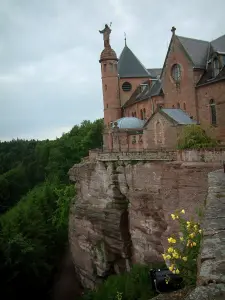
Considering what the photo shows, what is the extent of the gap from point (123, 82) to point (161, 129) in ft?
56.0

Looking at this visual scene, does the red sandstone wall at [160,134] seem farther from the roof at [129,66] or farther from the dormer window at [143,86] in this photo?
the roof at [129,66]

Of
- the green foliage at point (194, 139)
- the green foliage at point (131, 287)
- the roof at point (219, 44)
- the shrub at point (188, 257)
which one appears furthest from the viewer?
the roof at point (219, 44)

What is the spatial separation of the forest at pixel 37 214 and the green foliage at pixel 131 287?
27.5 feet

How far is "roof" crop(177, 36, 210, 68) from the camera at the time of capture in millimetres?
31311

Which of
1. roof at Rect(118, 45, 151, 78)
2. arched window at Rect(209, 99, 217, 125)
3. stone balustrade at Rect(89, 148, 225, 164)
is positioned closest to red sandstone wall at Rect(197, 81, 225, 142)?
arched window at Rect(209, 99, 217, 125)

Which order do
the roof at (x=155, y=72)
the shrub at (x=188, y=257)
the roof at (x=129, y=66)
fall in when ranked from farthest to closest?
the roof at (x=155, y=72), the roof at (x=129, y=66), the shrub at (x=188, y=257)

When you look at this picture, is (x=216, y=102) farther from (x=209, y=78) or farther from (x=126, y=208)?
(x=126, y=208)

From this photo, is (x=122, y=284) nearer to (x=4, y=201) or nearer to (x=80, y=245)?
(x=80, y=245)

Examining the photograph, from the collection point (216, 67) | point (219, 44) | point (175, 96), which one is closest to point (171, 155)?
point (216, 67)

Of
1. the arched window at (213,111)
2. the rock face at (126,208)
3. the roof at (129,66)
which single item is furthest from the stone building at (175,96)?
the rock face at (126,208)

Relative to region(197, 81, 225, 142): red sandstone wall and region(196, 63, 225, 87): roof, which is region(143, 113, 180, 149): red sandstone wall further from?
region(196, 63, 225, 87): roof

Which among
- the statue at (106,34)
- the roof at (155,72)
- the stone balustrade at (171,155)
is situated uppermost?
the statue at (106,34)

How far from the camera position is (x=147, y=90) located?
138ft

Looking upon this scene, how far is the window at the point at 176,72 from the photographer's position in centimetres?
3281
